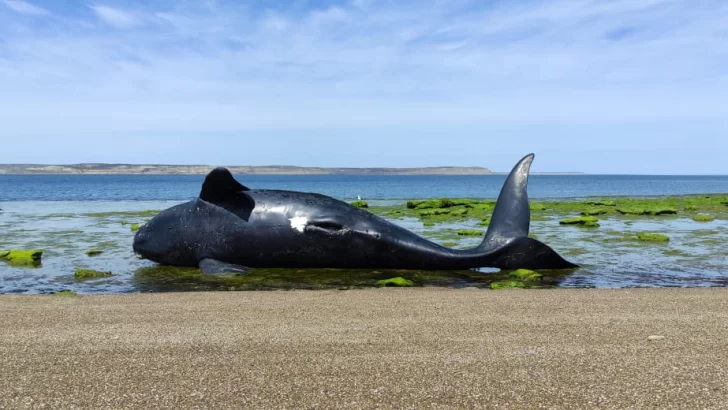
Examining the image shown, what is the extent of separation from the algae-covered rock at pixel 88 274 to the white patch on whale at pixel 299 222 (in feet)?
11.0

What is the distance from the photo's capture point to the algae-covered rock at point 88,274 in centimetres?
1055

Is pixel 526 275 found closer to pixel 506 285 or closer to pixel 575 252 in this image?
pixel 506 285

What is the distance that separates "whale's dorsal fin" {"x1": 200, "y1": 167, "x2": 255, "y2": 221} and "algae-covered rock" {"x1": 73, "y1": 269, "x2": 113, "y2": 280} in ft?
7.23

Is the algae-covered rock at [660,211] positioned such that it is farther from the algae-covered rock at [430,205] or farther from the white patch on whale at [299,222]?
the white patch on whale at [299,222]

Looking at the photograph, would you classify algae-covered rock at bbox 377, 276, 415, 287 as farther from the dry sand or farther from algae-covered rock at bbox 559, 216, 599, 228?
algae-covered rock at bbox 559, 216, 599, 228

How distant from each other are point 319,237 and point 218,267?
188 centimetres

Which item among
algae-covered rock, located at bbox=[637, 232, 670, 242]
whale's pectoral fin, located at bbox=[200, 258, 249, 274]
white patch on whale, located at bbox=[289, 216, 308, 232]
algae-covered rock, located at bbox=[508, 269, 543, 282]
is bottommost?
whale's pectoral fin, located at bbox=[200, 258, 249, 274]

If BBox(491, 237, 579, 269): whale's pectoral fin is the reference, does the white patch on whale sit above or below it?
above

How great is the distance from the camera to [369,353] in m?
4.82

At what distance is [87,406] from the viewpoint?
368cm

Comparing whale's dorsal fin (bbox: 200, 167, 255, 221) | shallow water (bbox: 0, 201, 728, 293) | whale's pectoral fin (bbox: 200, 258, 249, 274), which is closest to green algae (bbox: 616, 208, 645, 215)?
shallow water (bbox: 0, 201, 728, 293)

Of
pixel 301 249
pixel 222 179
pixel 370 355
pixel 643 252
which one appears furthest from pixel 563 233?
pixel 370 355

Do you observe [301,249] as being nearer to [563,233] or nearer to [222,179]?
[222,179]

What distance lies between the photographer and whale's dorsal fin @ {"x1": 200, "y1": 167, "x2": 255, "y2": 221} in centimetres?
1111
